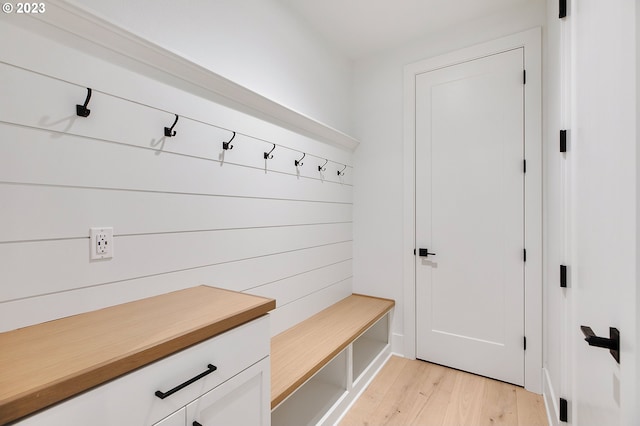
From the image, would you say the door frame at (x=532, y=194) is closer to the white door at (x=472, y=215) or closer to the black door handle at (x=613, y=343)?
the white door at (x=472, y=215)

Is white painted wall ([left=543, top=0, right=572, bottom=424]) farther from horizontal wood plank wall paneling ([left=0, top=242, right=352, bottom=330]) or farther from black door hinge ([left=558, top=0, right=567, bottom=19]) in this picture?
horizontal wood plank wall paneling ([left=0, top=242, right=352, bottom=330])

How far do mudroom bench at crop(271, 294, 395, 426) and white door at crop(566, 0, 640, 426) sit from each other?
112cm

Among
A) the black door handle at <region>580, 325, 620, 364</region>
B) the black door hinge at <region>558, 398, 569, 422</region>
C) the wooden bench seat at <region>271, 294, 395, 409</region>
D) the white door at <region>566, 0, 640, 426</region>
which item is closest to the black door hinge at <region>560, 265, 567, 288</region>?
the white door at <region>566, 0, 640, 426</region>

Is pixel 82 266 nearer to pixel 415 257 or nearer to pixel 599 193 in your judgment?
pixel 599 193

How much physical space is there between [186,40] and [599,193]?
1775mm

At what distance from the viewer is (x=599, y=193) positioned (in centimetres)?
93

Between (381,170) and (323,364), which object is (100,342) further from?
(381,170)

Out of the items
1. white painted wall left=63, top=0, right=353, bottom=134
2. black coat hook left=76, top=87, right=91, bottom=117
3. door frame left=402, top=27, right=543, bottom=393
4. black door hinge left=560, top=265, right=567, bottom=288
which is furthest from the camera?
door frame left=402, top=27, right=543, bottom=393

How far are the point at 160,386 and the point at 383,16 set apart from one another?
104 inches

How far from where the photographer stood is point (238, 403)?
1.04 meters

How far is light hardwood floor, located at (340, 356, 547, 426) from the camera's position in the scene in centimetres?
183

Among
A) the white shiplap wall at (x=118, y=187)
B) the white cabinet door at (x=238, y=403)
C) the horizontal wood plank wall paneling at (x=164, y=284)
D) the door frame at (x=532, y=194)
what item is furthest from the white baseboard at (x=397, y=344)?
the white cabinet door at (x=238, y=403)

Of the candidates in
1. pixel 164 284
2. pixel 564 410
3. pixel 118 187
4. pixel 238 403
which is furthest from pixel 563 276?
pixel 118 187

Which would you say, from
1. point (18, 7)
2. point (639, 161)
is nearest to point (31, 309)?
point (18, 7)
